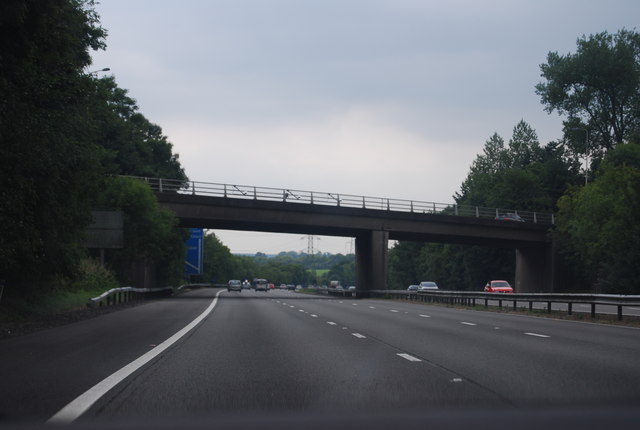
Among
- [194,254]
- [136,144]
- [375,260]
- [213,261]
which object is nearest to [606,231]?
[375,260]

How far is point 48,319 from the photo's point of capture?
24594 mm

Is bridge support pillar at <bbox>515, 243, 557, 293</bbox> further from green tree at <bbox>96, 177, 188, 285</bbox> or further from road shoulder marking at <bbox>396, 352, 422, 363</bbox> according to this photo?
road shoulder marking at <bbox>396, 352, 422, 363</bbox>

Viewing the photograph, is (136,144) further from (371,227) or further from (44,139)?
(44,139)

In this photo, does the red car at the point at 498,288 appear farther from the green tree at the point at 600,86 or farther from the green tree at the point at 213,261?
the green tree at the point at 213,261

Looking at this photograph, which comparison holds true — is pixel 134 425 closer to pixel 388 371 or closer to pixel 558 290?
pixel 388 371

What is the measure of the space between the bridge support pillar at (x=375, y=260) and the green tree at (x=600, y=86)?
29.3 m

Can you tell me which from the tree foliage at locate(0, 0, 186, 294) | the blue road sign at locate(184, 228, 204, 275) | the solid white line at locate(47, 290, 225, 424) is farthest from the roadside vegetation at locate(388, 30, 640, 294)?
the solid white line at locate(47, 290, 225, 424)

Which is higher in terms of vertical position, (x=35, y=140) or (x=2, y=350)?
(x=35, y=140)

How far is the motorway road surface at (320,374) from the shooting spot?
25.2 ft

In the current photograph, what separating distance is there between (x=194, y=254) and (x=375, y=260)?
18107 mm

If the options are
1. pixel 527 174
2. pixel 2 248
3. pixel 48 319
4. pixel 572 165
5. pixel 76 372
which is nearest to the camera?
pixel 76 372

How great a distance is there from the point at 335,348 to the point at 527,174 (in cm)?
9449

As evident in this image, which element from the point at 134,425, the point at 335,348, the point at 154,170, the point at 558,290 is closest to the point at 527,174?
the point at 558,290

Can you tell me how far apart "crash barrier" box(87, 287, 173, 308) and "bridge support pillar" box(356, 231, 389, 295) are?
17.7 metres
